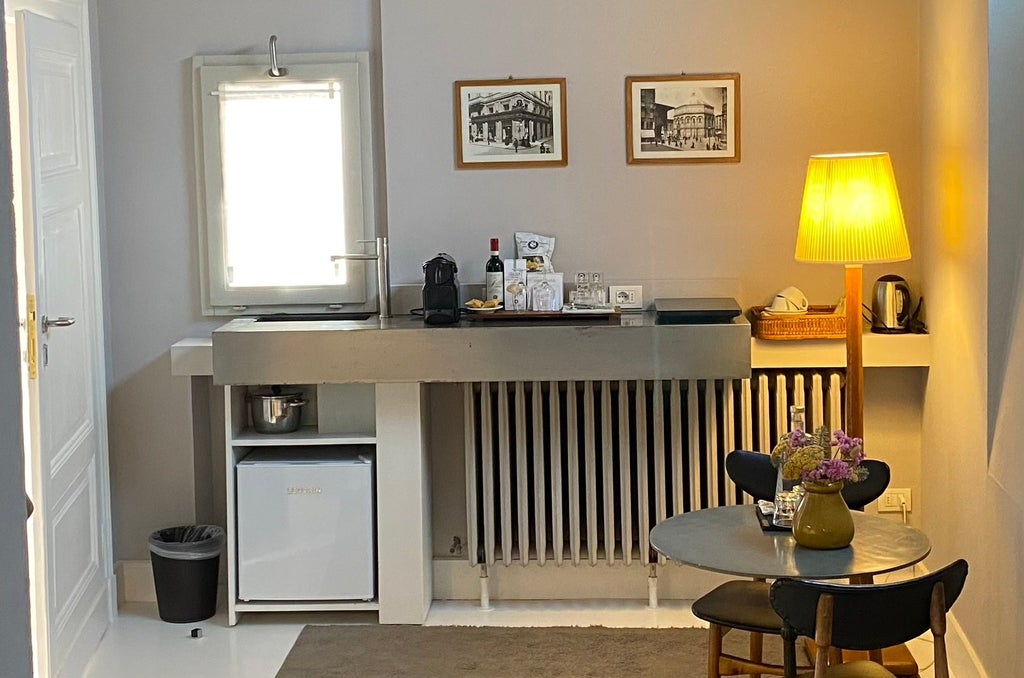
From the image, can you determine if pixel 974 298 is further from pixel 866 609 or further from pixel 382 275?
pixel 382 275

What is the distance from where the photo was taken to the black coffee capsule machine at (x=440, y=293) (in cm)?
441

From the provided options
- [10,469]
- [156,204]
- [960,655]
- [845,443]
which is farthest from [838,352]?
[10,469]

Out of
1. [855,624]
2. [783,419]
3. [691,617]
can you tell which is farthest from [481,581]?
[855,624]

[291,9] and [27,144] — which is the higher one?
[291,9]

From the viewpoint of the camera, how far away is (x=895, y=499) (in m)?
4.66

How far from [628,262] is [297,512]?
1.46m

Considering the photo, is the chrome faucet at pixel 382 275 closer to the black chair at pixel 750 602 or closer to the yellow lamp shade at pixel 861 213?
the black chair at pixel 750 602

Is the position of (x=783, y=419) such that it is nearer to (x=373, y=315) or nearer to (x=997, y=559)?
(x=997, y=559)

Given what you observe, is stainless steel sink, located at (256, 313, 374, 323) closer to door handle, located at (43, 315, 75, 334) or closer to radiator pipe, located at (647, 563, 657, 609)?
door handle, located at (43, 315, 75, 334)

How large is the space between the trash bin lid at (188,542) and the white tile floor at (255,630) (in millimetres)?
250

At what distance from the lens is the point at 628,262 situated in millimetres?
4684

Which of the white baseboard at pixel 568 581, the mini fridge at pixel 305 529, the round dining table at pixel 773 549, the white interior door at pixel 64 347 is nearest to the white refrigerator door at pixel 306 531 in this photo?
the mini fridge at pixel 305 529

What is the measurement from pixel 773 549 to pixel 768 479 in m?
0.63

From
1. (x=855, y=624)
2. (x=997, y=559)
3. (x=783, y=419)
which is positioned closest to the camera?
(x=855, y=624)
